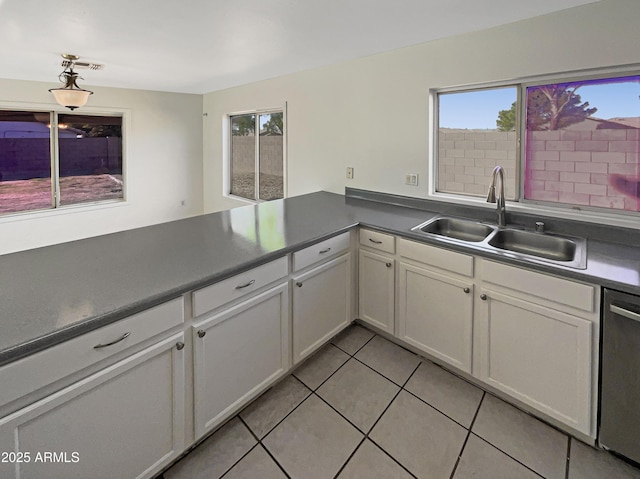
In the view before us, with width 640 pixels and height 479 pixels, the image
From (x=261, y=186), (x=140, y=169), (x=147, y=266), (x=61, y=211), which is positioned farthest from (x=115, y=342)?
(x=140, y=169)

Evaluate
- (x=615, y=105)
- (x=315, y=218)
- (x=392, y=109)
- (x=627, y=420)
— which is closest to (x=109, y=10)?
(x=315, y=218)

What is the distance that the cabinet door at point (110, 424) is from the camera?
1020 mm

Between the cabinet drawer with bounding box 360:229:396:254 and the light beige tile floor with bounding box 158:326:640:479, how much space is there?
765 mm

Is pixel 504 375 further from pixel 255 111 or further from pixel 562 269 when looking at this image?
pixel 255 111

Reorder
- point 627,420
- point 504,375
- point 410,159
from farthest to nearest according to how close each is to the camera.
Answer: point 410,159 < point 504,375 < point 627,420

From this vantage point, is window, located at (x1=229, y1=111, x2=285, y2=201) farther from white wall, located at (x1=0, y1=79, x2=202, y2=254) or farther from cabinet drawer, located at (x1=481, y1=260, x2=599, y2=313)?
cabinet drawer, located at (x1=481, y1=260, x2=599, y2=313)

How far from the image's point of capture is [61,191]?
15.2ft

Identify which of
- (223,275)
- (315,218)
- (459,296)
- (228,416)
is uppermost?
(315,218)

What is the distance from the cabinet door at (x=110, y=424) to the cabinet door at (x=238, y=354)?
0.32 ft

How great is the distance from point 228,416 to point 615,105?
8.65 feet

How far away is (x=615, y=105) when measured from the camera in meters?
1.96

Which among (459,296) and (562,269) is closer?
(562,269)

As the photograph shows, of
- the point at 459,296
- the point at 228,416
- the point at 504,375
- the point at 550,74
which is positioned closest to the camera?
the point at 228,416

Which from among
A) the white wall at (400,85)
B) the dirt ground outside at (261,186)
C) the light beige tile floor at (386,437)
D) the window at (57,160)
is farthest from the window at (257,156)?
the light beige tile floor at (386,437)
